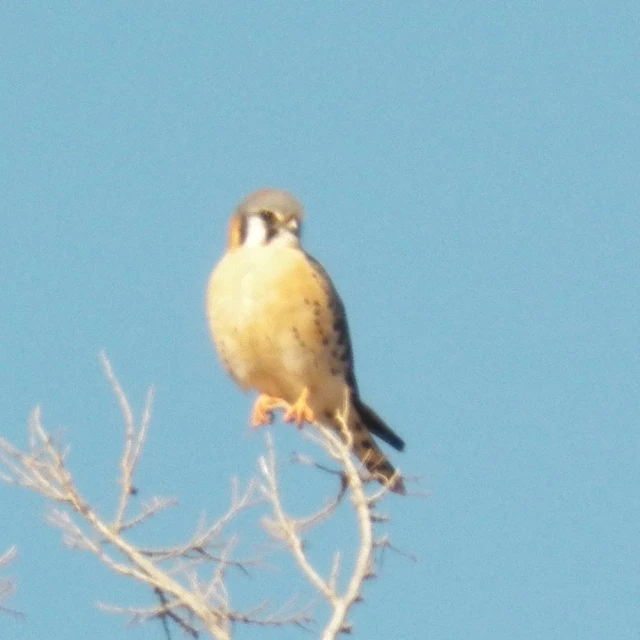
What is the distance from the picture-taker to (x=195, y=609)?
170 inches

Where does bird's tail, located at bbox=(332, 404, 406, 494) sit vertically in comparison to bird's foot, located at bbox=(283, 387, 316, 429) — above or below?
above

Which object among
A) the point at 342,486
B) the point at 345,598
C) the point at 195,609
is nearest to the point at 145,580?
the point at 195,609

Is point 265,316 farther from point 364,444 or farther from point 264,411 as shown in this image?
point 364,444

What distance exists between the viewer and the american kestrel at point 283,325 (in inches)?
307

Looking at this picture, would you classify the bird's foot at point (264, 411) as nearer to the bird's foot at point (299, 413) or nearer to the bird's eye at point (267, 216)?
the bird's foot at point (299, 413)

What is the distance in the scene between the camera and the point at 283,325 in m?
7.84

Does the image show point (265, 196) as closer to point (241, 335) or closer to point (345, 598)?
point (241, 335)

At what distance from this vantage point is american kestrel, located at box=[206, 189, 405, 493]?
25.6 feet

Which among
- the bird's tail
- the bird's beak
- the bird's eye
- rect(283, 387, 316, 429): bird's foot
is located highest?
the bird's eye

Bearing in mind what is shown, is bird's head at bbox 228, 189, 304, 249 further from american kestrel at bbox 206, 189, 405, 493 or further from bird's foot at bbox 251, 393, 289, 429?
bird's foot at bbox 251, 393, 289, 429

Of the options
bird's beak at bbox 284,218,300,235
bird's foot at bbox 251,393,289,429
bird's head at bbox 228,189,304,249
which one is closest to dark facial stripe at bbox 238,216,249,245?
bird's head at bbox 228,189,304,249

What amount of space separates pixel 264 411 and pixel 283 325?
1.52 ft

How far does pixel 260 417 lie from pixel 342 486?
2707 millimetres

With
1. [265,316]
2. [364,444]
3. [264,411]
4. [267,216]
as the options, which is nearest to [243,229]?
[267,216]
